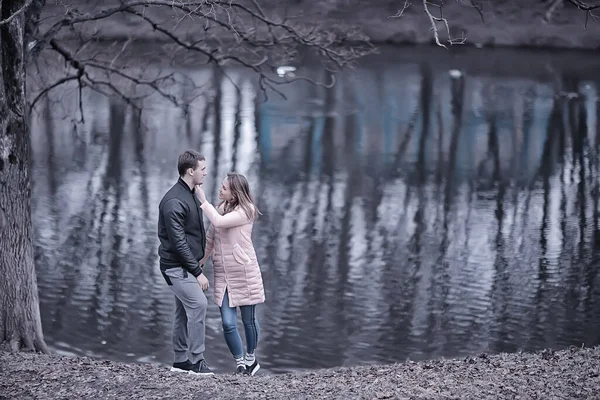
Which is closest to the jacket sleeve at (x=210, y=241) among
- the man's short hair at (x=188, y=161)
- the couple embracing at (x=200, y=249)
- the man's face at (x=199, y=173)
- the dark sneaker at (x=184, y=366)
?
the couple embracing at (x=200, y=249)

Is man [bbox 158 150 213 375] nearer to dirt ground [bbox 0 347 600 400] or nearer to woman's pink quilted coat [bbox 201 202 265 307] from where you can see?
woman's pink quilted coat [bbox 201 202 265 307]

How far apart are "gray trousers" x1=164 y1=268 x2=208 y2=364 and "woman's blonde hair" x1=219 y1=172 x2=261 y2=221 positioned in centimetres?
64

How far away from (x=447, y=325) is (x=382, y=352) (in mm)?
1240

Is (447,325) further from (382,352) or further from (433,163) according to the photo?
(433,163)

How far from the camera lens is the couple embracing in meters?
7.01

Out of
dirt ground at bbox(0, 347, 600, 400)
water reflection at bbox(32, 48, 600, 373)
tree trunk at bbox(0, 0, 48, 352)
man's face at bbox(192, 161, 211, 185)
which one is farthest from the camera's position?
water reflection at bbox(32, 48, 600, 373)

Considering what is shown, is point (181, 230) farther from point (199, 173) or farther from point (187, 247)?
point (199, 173)

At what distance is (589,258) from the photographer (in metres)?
13.6

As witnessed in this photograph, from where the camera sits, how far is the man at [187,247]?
274 inches

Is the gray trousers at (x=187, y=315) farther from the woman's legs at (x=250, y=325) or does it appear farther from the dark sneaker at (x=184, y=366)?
the woman's legs at (x=250, y=325)

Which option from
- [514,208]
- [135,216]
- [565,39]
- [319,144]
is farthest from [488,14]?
[135,216]

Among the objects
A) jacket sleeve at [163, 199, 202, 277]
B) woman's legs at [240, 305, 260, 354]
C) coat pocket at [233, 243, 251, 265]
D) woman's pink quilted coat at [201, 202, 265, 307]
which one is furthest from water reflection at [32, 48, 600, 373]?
jacket sleeve at [163, 199, 202, 277]

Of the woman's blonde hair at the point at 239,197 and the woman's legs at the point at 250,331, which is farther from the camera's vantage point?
the woman's legs at the point at 250,331

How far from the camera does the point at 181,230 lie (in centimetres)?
697
